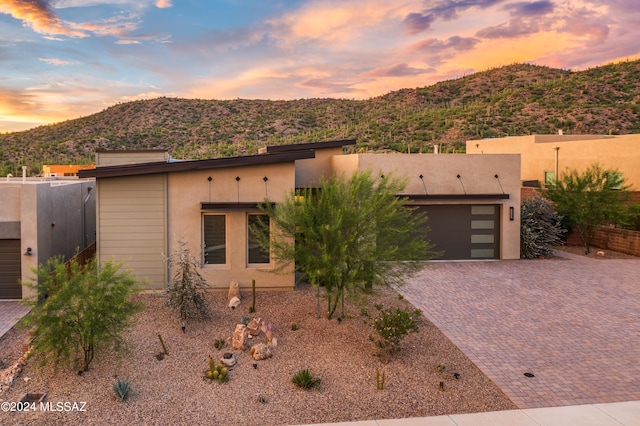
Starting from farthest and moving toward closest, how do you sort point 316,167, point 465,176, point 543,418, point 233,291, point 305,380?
1. point 316,167
2. point 465,176
3. point 233,291
4. point 305,380
5. point 543,418

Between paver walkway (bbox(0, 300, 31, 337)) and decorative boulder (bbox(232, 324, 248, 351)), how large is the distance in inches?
212

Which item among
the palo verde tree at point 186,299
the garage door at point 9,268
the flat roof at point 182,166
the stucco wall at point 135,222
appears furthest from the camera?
the stucco wall at point 135,222

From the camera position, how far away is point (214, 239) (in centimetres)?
1421

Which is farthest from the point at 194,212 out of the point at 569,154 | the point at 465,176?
the point at 569,154

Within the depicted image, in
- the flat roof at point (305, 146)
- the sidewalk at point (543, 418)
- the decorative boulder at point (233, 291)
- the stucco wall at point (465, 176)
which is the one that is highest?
the flat roof at point (305, 146)

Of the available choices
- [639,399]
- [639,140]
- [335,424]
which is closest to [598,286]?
[639,399]

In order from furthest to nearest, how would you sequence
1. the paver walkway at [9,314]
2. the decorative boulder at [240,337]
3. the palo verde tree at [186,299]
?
the paver walkway at [9,314] < the palo verde tree at [186,299] < the decorative boulder at [240,337]

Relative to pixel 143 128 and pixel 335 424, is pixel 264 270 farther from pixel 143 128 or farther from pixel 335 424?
pixel 143 128

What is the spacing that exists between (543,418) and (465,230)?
489 inches

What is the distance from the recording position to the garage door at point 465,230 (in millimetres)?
19094

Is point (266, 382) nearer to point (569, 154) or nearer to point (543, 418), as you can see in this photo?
point (543, 418)

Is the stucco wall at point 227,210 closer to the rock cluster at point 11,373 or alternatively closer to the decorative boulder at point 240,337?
the decorative boulder at point 240,337

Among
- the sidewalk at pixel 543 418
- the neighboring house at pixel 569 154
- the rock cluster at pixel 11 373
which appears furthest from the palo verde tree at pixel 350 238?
the neighboring house at pixel 569 154

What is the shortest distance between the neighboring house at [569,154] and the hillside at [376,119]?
10512mm
